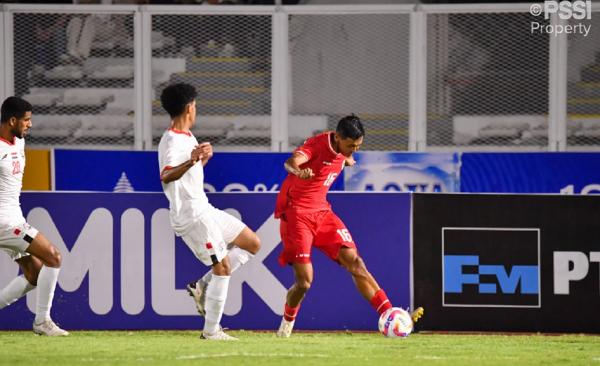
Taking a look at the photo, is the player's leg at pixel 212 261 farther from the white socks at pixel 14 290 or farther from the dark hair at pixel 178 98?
the white socks at pixel 14 290

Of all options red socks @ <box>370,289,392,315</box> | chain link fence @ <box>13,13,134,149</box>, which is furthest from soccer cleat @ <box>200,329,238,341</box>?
chain link fence @ <box>13,13,134,149</box>

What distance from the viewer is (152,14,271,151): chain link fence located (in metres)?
13.9

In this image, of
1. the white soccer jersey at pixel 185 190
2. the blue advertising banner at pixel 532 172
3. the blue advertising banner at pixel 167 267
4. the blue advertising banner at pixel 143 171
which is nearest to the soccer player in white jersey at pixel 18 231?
the blue advertising banner at pixel 167 267

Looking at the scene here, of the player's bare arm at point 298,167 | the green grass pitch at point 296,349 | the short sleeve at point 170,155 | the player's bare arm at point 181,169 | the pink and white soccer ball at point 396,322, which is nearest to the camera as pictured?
the green grass pitch at point 296,349

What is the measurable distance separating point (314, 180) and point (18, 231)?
241cm

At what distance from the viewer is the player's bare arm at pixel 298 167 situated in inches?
366

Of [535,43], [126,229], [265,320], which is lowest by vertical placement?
[265,320]

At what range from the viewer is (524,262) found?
10672 millimetres

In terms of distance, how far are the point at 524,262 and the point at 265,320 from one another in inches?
93.7

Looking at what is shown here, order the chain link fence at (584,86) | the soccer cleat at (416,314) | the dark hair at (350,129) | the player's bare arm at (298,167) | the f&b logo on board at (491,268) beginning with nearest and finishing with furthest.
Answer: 1. the player's bare arm at (298,167)
2. the dark hair at (350,129)
3. the soccer cleat at (416,314)
4. the f&b logo on board at (491,268)
5. the chain link fence at (584,86)

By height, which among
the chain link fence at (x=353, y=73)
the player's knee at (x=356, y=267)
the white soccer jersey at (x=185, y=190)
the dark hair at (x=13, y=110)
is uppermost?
the chain link fence at (x=353, y=73)

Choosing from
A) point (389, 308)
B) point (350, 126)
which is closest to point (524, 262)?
point (389, 308)

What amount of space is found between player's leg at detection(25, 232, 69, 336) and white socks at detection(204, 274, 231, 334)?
1302 mm

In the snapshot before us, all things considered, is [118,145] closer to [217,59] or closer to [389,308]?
[217,59]
